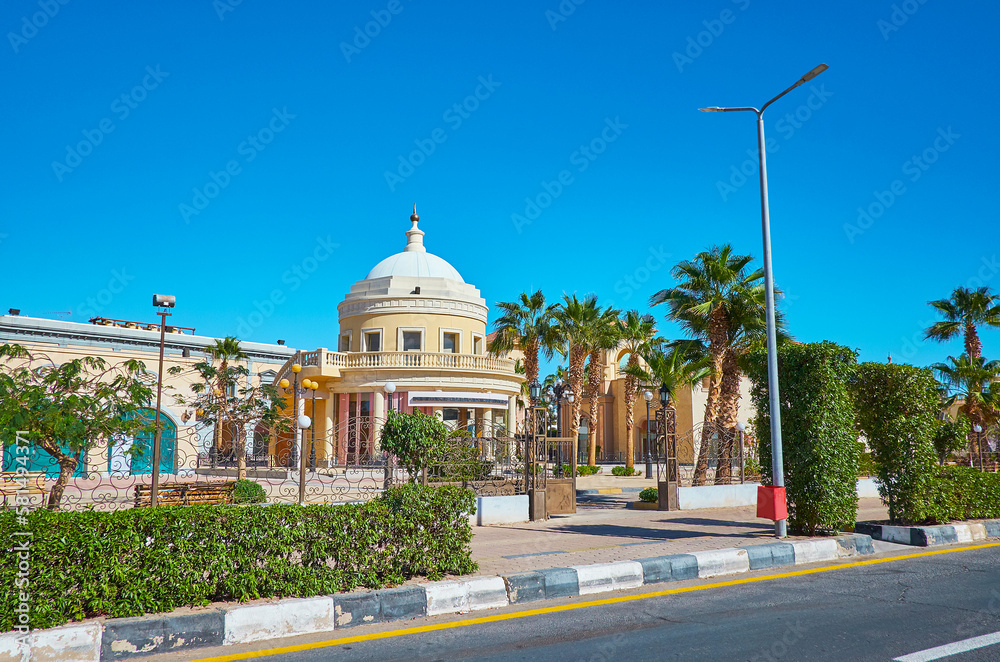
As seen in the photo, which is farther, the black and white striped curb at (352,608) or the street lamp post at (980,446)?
the street lamp post at (980,446)

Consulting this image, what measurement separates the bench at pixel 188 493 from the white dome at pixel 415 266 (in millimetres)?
22429

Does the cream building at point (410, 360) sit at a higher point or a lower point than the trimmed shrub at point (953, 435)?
higher

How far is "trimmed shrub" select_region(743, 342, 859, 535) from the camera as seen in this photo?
11047 millimetres

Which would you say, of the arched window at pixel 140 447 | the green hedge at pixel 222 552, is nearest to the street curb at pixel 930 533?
A: the green hedge at pixel 222 552

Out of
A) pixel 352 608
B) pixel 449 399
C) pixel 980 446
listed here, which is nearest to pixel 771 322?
pixel 352 608

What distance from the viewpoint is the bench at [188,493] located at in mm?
14180

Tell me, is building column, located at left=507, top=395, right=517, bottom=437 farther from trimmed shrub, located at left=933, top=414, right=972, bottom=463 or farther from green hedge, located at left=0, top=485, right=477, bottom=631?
green hedge, located at left=0, top=485, right=477, bottom=631

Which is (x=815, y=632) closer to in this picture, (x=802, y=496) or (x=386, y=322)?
(x=802, y=496)

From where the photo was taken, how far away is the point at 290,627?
621 cm

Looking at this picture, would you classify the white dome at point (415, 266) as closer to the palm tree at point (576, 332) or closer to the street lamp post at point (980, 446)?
the palm tree at point (576, 332)

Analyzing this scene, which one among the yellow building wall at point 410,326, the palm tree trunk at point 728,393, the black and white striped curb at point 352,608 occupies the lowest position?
the black and white striped curb at point 352,608

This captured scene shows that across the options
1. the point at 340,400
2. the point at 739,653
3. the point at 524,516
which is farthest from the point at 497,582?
the point at 340,400

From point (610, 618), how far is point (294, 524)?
309cm

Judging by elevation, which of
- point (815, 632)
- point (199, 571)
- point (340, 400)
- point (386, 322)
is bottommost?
point (815, 632)
